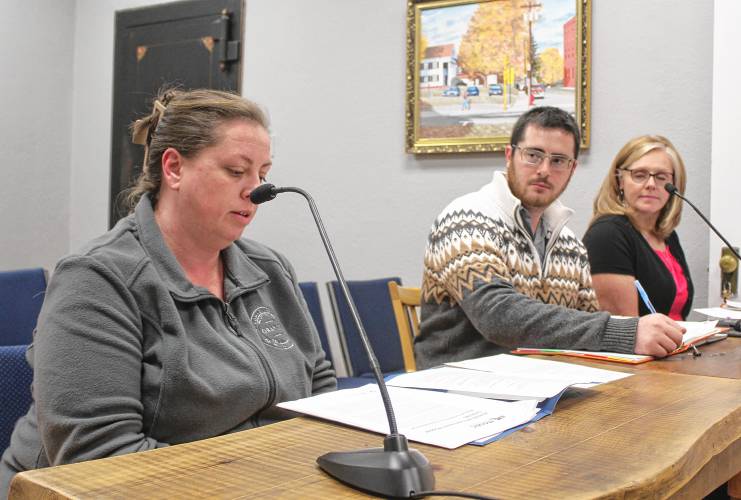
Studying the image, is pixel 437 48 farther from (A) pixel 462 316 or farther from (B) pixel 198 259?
(B) pixel 198 259

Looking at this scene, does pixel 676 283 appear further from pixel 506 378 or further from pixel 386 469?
pixel 386 469

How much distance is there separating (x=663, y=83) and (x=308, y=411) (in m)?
2.67

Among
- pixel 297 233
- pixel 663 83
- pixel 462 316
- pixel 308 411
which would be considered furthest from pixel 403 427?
pixel 297 233

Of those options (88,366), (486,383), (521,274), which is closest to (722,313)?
(521,274)

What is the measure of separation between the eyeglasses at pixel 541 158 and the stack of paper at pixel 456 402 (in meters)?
0.90

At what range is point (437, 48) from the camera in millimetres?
3607

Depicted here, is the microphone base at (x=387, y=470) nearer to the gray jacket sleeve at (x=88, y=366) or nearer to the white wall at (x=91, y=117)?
the gray jacket sleeve at (x=88, y=366)

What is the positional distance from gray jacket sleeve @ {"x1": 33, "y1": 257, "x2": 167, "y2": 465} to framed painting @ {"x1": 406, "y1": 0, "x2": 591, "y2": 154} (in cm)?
251

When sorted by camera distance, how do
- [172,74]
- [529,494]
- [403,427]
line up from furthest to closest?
[172,74] < [403,427] < [529,494]

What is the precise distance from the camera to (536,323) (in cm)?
185

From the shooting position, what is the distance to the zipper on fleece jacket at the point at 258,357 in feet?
4.43

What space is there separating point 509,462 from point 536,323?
1.02 metres

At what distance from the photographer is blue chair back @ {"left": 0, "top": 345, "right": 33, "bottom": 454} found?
4.22 feet

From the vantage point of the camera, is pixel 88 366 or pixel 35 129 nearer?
pixel 88 366
